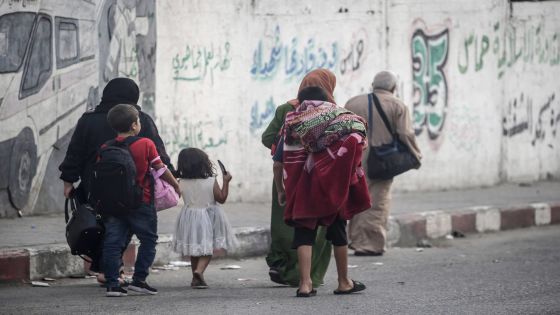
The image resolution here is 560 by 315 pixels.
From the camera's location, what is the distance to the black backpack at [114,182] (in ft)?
25.2

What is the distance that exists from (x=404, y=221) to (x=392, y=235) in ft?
0.88

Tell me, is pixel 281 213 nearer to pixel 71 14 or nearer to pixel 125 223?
pixel 125 223

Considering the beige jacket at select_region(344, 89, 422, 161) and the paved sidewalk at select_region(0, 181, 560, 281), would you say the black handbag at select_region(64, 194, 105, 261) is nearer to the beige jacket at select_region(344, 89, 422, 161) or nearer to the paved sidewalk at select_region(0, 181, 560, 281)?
the paved sidewalk at select_region(0, 181, 560, 281)

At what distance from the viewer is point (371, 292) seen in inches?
326

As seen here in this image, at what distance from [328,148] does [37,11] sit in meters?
4.01

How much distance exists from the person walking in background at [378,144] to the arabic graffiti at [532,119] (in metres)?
5.52

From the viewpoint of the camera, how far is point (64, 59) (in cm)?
1116

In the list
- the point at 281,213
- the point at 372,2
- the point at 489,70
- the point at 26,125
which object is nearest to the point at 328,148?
the point at 281,213

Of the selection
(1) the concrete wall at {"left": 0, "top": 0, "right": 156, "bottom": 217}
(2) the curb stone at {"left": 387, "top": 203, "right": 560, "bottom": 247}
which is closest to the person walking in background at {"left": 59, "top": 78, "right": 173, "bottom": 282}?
(1) the concrete wall at {"left": 0, "top": 0, "right": 156, "bottom": 217}

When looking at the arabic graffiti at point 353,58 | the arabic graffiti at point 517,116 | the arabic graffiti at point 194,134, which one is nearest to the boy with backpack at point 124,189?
the arabic graffiti at point 194,134

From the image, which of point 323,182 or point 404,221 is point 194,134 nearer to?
point 404,221

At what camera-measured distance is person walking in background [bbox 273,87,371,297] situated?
7867mm

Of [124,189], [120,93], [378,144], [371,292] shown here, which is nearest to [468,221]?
[378,144]

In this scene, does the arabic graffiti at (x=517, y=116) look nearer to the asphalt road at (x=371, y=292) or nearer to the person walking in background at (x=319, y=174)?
the asphalt road at (x=371, y=292)
